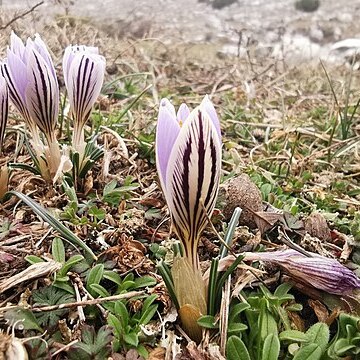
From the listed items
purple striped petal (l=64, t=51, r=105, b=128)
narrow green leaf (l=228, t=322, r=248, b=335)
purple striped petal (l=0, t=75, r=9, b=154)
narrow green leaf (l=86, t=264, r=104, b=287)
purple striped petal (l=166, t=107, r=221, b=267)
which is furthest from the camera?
purple striped petal (l=64, t=51, r=105, b=128)

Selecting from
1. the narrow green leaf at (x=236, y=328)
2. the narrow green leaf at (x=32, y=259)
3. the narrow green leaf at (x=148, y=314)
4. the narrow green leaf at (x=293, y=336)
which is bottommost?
the narrow green leaf at (x=293, y=336)

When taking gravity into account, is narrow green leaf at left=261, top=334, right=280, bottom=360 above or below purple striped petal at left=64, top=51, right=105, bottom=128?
below

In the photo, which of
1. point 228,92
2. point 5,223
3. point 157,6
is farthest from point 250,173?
point 157,6

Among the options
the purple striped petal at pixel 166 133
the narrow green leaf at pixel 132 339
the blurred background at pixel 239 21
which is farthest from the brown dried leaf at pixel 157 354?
the blurred background at pixel 239 21

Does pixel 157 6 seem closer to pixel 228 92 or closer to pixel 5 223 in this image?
pixel 228 92

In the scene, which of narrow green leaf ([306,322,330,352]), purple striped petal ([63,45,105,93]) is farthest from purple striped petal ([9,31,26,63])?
narrow green leaf ([306,322,330,352])

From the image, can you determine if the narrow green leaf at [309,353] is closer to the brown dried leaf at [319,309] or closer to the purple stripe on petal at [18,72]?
the brown dried leaf at [319,309]

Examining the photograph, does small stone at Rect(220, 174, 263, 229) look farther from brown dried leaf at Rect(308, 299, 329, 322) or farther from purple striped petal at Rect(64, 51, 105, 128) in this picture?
purple striped petal at Rect(64, 51, 105, 128)

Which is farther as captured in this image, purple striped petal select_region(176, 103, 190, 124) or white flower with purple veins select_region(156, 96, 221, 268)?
purple striped petal select_region(176, 103, 190, 124)
